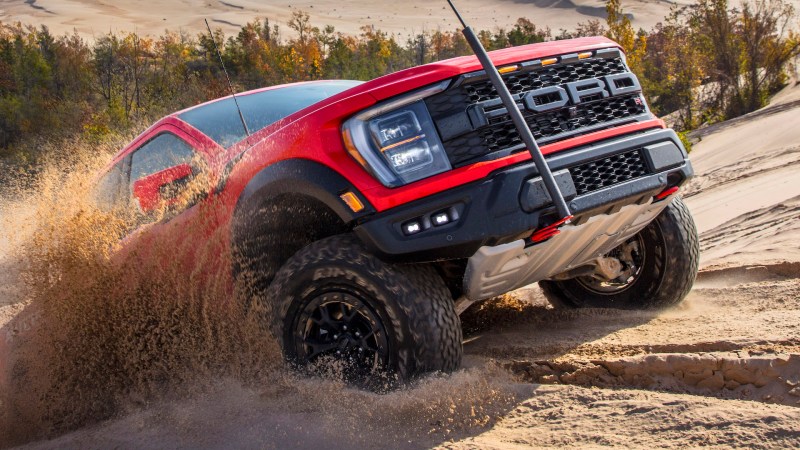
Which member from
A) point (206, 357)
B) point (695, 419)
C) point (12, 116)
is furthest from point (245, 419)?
point (12, 116)

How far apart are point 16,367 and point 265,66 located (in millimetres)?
→ 18132

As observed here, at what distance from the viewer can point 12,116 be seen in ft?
66.4

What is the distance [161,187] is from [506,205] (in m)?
2.09

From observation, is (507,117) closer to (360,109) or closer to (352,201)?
(360,109)

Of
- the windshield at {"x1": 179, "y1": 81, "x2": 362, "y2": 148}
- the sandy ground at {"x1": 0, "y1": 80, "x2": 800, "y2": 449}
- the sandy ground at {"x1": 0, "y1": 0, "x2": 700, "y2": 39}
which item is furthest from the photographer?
the sandy ground at {"x1": 0, "y1": 0, "x2": 700, "y2": 39}

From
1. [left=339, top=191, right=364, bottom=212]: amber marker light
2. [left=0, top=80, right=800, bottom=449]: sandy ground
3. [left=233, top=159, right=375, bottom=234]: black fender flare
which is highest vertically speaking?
[left=233, top=159, right=375, bottom=234]: black fender flare

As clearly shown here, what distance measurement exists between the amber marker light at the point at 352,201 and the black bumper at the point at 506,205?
64 mm

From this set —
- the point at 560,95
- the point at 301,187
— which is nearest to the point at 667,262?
the point at 560,95

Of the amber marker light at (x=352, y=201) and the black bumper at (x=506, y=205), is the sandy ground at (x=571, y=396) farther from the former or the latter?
the amber marker light at (x=352, y=201)

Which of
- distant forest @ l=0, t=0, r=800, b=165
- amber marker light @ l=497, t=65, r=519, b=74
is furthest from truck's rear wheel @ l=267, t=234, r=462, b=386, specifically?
distant forest @ l=0, t=0, r=800, b=165

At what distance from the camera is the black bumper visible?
122 inches

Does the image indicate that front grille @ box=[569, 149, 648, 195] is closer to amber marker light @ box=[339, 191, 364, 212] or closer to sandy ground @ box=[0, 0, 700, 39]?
amber marker light @ box=[339, 191, 364, 212]

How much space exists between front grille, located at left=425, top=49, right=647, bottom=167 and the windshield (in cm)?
149

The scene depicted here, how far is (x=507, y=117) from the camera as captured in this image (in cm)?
329
